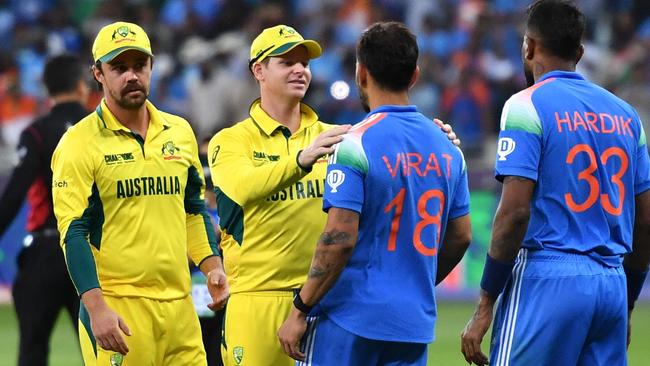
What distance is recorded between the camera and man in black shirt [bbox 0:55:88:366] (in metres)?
8.55

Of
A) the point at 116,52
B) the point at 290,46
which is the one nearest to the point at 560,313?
the point at 290,46

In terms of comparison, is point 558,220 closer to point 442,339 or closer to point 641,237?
point 641,237

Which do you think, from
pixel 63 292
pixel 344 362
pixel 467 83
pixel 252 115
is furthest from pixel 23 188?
pixel 467 83

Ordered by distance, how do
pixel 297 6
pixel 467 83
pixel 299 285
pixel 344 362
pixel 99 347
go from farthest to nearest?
1. pixel 297 6
2. pixel 467 83
3. pixel 299 285
4. pixel 99 347
5. pixel 344 362

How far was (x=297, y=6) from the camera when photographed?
61.9ft

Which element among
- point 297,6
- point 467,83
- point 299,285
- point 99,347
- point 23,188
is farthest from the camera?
point 297,6

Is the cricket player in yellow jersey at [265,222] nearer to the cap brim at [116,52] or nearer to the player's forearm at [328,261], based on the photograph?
the cap brim at [116,52]

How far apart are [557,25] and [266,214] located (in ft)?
6.19

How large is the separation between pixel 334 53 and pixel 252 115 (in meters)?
11.6

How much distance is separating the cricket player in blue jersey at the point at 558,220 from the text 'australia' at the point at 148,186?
1699 millimetres

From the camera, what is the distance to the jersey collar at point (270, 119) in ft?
22.1

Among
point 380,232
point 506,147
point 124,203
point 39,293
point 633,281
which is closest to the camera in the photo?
point 380,232

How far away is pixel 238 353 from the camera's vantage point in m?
6.64

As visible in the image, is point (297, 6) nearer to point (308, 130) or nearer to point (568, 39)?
point (308, 130)
